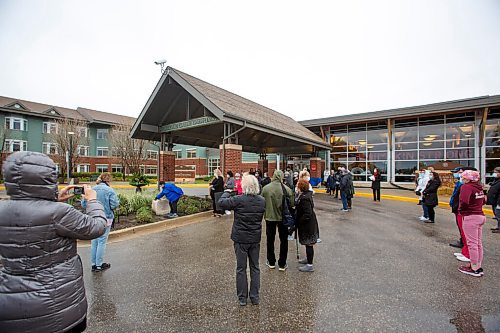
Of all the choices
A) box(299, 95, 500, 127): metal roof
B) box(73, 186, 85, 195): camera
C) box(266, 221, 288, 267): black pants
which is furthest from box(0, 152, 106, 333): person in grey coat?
box(299, 95, 500, 127): metal roof

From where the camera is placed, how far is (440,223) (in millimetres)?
8797

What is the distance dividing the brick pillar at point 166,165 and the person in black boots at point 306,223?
1091 centimetres

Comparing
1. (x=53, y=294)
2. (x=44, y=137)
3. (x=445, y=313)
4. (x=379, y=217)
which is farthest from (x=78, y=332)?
Result: (x=44, y=137)

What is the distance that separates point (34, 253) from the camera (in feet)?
5.97

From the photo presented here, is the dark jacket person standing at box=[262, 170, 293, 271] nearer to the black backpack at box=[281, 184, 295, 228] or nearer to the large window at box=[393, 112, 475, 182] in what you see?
the black backpack at box=[281, 184, 295, 228]

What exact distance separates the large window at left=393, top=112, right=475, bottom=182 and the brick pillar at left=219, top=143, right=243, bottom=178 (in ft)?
54.2

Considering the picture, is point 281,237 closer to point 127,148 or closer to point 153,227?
point 153,227

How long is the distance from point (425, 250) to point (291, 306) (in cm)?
422

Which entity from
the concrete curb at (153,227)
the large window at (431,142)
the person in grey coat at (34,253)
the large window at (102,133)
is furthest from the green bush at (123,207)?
the large window at (102,133)

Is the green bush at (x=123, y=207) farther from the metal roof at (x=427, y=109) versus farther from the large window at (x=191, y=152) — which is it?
the large window at (x=191, y=152)

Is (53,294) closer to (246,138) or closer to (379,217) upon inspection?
(379,217)

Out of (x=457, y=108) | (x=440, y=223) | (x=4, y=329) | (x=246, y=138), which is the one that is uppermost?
(x=457, y=108)

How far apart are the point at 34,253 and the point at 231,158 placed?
9.72 meters

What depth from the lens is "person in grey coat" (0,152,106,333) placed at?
5.77ft
